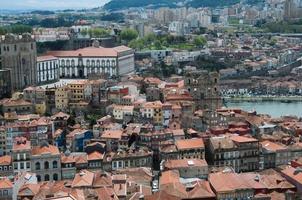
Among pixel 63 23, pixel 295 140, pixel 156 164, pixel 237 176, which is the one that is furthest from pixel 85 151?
pixel 63 23

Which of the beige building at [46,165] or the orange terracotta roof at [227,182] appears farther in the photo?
the beige building at [46,165]

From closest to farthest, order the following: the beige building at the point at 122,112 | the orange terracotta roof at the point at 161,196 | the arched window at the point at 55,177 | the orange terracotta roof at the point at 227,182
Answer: the orange terracotta roof at the point at 161,196 < the orange terracotta roof at the point at 227,182 < the arched window at the point at 55,177 < the beige building at the point at 122,112

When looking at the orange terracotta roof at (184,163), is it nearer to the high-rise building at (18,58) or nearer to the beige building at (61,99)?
the beige building at (61,99)

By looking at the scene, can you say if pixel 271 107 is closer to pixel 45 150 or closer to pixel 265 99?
pixel 265 99

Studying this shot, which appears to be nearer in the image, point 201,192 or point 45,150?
point 201,192

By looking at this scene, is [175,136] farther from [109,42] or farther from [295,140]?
[109,42]

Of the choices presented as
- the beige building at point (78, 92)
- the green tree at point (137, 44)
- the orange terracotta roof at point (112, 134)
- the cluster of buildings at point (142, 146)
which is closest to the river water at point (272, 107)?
the cluster of buildings at point (142, 146)

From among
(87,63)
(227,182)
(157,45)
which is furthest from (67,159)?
(157,45)
